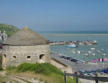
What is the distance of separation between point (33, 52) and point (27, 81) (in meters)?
5.29

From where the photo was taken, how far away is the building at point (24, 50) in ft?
65.0

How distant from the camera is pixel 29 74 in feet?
58.1

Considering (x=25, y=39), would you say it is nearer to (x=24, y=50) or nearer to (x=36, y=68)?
(x=24, y=50)

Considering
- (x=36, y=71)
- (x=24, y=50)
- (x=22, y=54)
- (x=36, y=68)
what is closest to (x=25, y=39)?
(x=24, y=50)

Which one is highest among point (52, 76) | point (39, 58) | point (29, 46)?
point (29, 46)

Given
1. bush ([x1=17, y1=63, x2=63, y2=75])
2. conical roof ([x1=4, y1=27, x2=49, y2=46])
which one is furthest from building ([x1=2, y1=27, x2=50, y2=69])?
bush ([x1=17, y1=63, x2=63, y2=75])

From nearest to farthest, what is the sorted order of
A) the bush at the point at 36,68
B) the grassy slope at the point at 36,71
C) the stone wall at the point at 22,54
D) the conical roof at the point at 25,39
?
the grassy slope at the point at 36,71 < the bush at the point at 36,68 < the stone wall at the point at 22,54 < the conical roof at the point at 25,39

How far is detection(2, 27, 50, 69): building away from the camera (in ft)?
65.0

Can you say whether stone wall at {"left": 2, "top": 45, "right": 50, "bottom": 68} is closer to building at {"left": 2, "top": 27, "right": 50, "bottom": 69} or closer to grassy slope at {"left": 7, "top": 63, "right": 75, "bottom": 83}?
building at {"left": 2, "top": 27, "right": 50, "bottom": 69}

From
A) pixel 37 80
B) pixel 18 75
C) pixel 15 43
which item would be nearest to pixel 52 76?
pixel 37 80

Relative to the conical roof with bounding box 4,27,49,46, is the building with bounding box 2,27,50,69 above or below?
below

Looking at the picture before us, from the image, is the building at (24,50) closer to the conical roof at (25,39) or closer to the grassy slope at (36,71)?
the conical roof at (25,39)

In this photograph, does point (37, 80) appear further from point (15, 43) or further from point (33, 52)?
point (15, 43)

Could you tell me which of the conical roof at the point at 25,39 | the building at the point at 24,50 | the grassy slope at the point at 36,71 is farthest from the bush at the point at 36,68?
the conical roof at the point at 25,39
